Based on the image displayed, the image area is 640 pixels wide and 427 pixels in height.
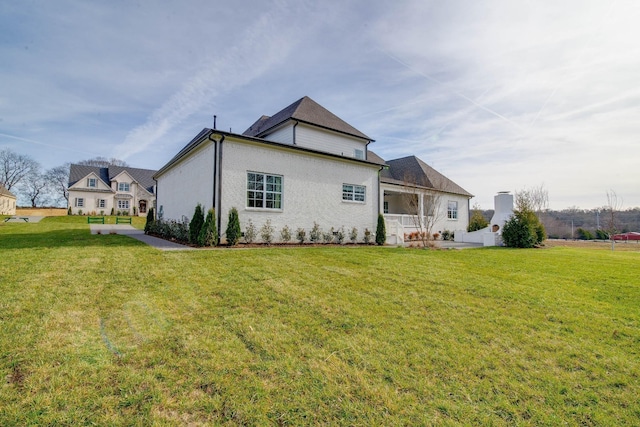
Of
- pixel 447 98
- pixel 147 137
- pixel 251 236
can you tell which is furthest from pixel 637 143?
pixel 147 137

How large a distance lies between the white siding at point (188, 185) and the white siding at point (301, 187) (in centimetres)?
89

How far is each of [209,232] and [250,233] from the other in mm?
1611

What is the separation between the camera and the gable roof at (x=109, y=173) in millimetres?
40562

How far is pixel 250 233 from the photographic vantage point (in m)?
11.4

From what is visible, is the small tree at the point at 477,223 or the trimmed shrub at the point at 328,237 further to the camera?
the small tree at the point at 477,223

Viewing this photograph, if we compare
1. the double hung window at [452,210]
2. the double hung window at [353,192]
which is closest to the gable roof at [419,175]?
the double hung window at [452,210]

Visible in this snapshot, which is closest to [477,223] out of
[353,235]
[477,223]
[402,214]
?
[477,223]

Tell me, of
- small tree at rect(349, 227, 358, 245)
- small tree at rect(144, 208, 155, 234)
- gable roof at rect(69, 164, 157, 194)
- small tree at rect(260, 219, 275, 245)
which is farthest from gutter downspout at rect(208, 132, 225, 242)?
gable roof at rect(69, 164, 157, 194)

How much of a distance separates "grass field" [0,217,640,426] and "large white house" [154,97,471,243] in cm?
604

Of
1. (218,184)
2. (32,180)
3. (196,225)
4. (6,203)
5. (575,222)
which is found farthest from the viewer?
(32,180)

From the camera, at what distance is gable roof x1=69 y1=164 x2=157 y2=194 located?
4056 cm

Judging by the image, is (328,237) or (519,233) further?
(519,233)

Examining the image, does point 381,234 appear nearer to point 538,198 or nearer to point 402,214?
point 402,214

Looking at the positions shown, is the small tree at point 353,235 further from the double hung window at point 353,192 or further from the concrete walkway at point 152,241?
the concrete walkway at point 152,241
